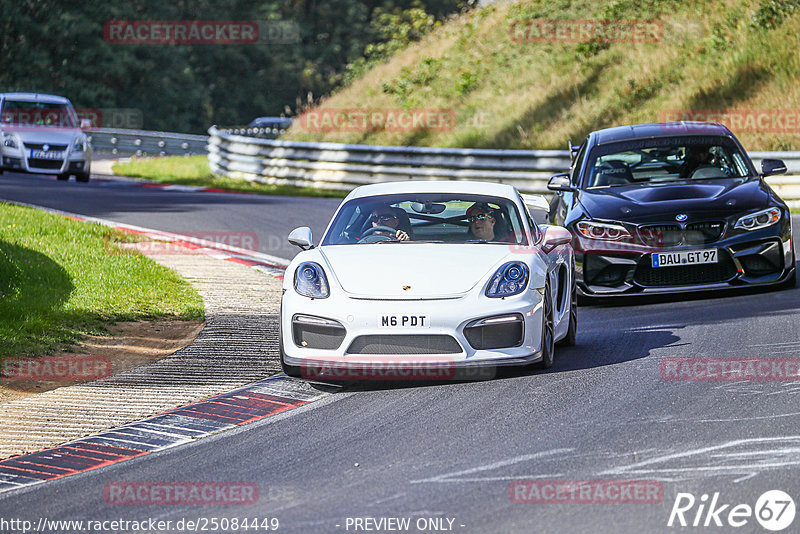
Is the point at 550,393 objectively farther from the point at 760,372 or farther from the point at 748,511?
the point at 748,511

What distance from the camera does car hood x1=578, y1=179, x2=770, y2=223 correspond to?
442 inches

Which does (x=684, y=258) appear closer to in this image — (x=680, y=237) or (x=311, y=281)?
(x=680, y=237)

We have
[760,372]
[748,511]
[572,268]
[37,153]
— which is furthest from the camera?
[37,153]

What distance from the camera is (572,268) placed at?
974 cm

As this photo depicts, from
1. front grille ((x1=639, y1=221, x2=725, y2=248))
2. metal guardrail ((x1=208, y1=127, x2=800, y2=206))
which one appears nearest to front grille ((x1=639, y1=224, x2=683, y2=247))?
front grille ((x1=639, y1=221, x2=725, y2=248))

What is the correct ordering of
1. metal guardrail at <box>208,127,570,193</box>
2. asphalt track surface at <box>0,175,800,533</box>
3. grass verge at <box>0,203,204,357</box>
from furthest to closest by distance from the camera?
metal guardrail at <box>208,127,570,193</box>
grass verge at <box>0,203,204,357</box>
asphalt track surface at <box>0,175,800,533</box>

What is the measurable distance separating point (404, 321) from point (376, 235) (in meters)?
1.30

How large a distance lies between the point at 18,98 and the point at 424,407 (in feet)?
71.3

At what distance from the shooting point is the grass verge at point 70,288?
10359 mm

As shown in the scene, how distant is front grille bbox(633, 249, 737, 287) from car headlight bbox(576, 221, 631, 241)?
291 millimetres

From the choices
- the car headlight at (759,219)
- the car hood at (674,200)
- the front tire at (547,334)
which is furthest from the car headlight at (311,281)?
the car headlight at (759,219)

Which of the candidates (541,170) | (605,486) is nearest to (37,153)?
(541,170)

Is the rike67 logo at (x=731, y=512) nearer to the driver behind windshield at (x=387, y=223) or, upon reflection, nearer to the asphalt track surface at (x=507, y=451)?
the asphalt track surface at (x=507, y=451)

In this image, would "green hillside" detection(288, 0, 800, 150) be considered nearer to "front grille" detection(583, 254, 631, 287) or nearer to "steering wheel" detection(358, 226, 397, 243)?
→ "front grille" detection(583, 254, 631, 287)
